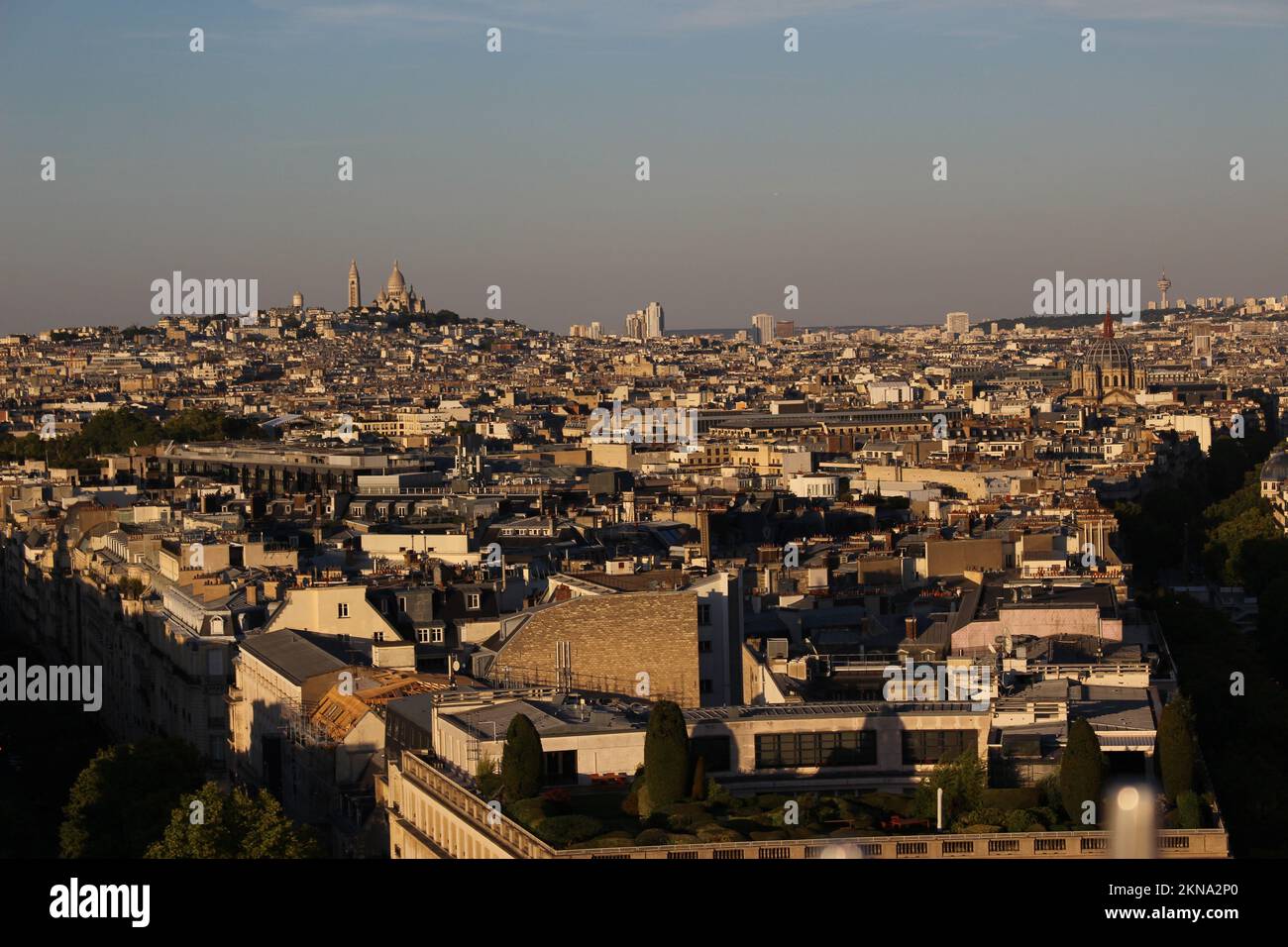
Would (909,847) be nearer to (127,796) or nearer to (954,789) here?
(954,789)

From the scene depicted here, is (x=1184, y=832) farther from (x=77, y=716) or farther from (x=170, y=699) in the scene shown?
(x=77, y=716)

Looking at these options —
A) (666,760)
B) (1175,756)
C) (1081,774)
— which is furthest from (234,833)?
(1175,756)

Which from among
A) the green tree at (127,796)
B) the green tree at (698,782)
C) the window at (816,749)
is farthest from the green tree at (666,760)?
the green tree at (127,796)

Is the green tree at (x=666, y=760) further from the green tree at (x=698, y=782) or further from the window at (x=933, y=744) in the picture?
the window at (x=933, y=744)

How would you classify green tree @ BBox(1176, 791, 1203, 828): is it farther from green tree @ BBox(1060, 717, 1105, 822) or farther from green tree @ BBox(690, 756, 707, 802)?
green tree @ BBox(690, 756, 707, 802)
